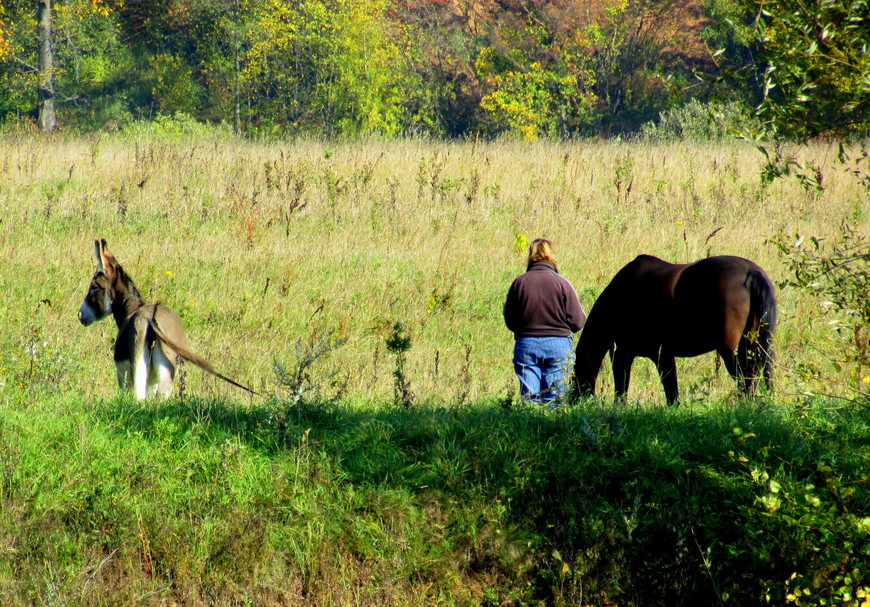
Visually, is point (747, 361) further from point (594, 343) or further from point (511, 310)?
point (511, 310)

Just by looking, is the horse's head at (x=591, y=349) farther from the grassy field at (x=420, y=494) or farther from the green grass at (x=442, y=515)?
the green grass at (x=442, y=515)

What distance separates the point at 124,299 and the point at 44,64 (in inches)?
1289

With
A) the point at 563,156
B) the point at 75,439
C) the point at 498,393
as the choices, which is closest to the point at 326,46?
the point at 563,156

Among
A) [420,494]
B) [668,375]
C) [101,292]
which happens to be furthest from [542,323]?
[101,292]

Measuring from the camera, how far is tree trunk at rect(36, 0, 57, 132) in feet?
119

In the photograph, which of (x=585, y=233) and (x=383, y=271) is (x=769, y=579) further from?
(x=585, y=233)

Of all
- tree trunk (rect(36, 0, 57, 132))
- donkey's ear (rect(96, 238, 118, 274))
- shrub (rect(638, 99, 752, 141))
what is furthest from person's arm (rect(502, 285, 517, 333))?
tree trunk (rect(36, 0, 57, 132))

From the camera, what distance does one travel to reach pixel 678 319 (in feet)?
25.8

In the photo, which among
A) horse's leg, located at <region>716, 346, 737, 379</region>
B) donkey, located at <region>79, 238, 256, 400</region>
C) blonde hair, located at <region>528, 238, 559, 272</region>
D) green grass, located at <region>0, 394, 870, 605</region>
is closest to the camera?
green grass, located at <region>0, 394, 870, 605</region>

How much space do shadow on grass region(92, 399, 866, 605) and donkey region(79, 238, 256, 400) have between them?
1.44 m

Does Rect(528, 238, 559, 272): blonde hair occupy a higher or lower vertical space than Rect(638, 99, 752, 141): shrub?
lower

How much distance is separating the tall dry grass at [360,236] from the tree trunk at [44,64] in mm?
19674

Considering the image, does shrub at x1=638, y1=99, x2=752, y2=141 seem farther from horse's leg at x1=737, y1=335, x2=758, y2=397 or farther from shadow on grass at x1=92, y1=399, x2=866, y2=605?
shadow on grass at x1=92, y1=399, x2=866, y2=605

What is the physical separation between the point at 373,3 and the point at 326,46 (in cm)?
304
